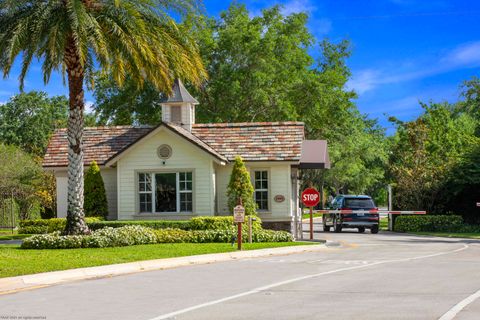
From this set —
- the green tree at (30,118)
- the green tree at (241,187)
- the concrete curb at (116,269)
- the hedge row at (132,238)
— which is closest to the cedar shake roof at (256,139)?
the green tree at (241,187)

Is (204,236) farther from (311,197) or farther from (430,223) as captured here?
(430,223)

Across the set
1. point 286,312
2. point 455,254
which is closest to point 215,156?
point 455,254

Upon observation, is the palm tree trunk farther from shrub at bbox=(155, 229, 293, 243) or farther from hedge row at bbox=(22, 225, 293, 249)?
shrub at bbox=(155, 229, 293, 243)

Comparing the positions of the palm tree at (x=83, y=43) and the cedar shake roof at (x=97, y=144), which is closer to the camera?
the palm tree at (x=83, y=43)

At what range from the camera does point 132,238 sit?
81.7 feet

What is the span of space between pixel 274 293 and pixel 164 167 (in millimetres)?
19253

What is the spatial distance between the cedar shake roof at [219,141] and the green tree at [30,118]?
37.4m

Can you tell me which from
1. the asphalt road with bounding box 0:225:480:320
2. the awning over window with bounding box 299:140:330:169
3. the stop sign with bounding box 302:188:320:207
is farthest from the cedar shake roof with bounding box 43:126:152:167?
the asphalt road with bounding box 0:225:480:320

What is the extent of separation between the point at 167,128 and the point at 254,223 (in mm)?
5892

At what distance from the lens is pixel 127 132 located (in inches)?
1359

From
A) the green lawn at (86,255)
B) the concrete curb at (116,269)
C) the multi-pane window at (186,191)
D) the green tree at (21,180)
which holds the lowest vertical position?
the concrete curb at (116,269)

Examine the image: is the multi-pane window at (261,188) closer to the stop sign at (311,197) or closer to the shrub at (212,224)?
the stop sign at (311,197)

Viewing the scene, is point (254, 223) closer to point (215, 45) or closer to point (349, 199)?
point (349, 199)

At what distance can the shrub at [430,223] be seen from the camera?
37.6 m
